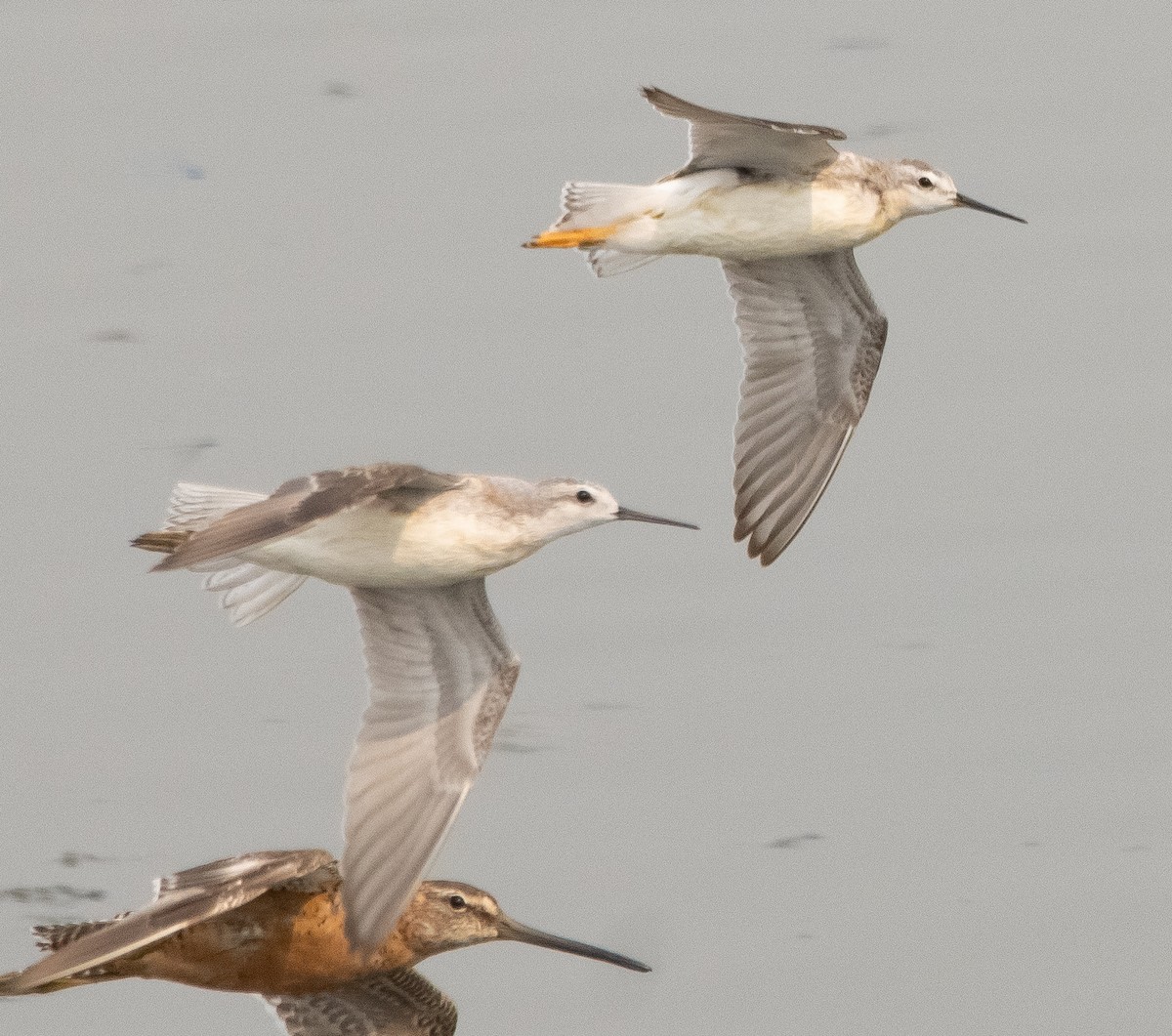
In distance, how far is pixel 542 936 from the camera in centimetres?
1201

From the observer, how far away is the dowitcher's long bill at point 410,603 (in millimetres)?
11125

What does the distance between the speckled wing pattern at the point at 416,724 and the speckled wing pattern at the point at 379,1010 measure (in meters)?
0.70

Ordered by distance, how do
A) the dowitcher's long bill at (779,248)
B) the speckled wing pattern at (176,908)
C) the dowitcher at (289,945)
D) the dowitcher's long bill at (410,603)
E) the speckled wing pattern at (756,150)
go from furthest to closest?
the dowitcher's long bill at (779,248)
the speckled wing pattern at (756,150)
the dowitcher's long bill at (410,603)
the dowitcher at (289,945)
the speckled wing pattern at (176,908)

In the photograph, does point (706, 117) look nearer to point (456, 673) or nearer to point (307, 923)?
point (456, 673)

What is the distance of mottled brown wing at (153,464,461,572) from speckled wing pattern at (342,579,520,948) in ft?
3.22

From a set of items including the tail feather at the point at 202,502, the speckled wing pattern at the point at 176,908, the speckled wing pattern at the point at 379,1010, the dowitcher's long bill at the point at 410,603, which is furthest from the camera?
the tail feather at the point at 202,502

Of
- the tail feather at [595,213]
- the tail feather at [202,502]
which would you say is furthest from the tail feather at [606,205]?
the tail feather at [202,502]

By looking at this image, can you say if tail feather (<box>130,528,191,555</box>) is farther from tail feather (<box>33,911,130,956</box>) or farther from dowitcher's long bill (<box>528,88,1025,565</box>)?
dowitcher's long bill (<box>528,88,1025,565</box>)

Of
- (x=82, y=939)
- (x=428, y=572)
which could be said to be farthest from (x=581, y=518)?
(x=82, y=939)

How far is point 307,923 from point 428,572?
55.5 inches

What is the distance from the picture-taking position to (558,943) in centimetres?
1198

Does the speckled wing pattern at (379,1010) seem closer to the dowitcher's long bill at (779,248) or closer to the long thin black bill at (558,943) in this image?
the long thin black bill at (558,943)

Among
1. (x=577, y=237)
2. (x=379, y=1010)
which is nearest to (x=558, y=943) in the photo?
(x=379, y=1010)

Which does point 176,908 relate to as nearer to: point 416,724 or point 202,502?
point 416,724
